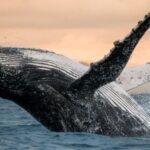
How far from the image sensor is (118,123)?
14133mm

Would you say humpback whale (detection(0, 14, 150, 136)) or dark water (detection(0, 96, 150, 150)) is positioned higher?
humpback whale (detection(0, 14, 150, 136))

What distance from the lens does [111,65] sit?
13.2 metres

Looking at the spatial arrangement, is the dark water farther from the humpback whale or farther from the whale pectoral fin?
the whale pectoral fin

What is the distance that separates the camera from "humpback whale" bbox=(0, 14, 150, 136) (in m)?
13.6

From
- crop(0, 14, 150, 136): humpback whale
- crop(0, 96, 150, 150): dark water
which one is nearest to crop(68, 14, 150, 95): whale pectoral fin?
crop(0, 14, 150, 136): humpback whale

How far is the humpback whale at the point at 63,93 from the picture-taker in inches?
535

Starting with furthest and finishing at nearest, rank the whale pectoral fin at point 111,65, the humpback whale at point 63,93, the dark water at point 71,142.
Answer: the humpback whale at point 63,93 < the dark water at point 71,142 < the whale pectoral fin at point 111,65

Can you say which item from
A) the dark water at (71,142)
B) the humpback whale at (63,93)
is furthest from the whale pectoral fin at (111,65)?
the dark water at (71,142)

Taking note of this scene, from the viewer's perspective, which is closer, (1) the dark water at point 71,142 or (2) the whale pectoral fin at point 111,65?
(2) the whale pectoral fin at point 111,65

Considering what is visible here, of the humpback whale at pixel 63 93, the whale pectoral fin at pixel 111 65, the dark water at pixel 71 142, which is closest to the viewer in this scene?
the whale pectoral fin at pixel 111 65

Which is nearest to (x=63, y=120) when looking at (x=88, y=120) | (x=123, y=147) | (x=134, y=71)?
(x=88, y=120)

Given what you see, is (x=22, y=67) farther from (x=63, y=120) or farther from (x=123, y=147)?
(x=123, y=147)

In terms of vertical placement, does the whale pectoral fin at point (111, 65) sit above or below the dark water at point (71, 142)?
above

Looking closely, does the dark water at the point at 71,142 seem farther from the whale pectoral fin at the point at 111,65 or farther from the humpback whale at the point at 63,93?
the whale pectoral fin at the point at 111,65
